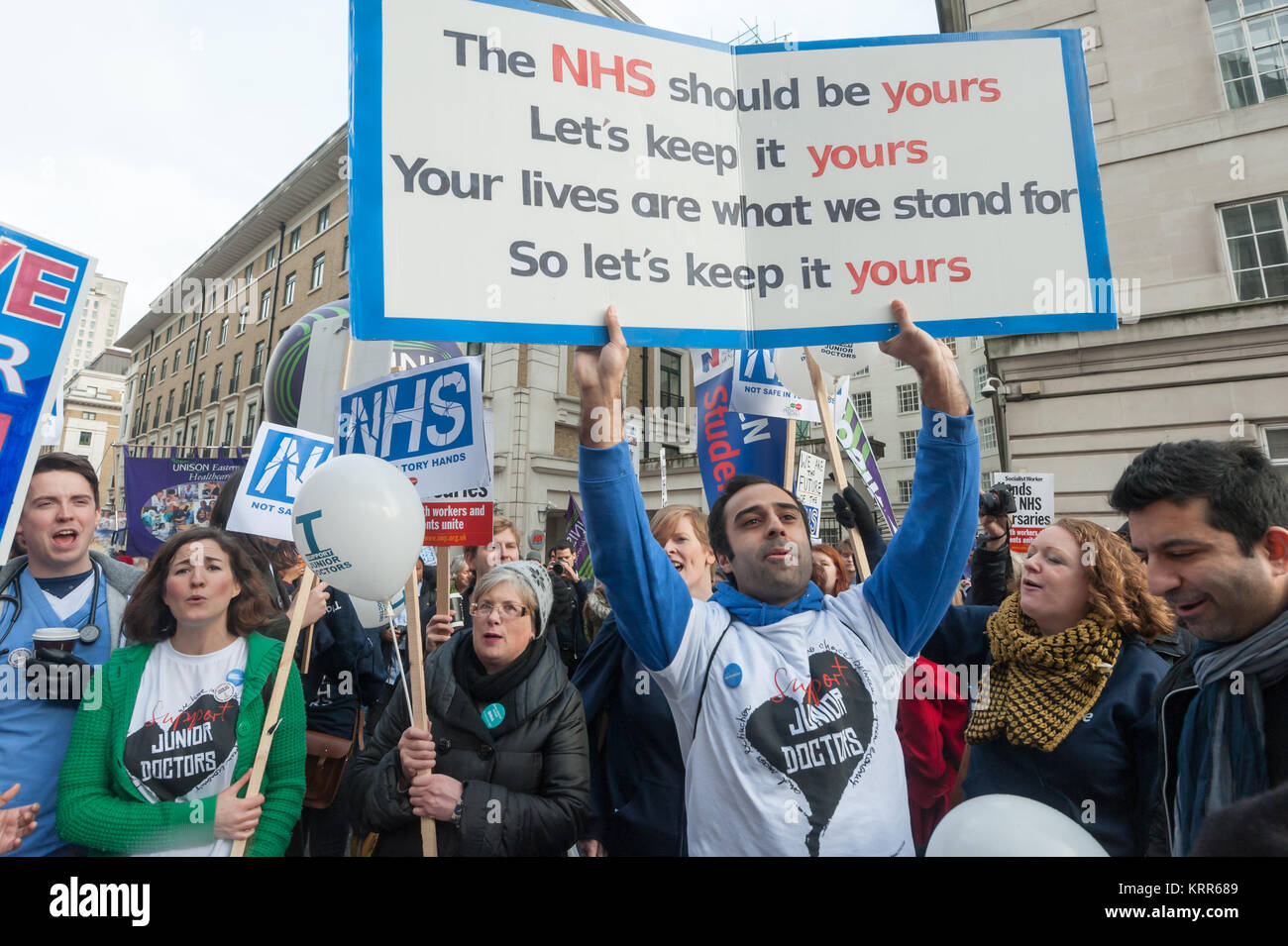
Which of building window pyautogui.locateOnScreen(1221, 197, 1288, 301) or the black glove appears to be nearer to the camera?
the black glove

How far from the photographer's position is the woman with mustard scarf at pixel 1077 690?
84.4 inches

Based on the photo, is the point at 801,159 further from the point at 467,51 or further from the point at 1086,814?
the point at 1086,814

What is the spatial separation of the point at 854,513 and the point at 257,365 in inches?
1269

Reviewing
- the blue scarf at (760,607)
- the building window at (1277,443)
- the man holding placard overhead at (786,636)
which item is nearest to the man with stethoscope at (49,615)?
the man holding placard overhead at (786,636)

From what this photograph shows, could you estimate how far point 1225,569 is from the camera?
5.48ft

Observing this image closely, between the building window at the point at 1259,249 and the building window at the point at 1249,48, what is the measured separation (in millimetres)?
1706

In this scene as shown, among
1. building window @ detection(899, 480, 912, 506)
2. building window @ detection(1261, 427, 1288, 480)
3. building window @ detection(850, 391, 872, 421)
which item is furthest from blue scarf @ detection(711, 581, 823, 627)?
building window @ detection(850, 391, 872, 421)

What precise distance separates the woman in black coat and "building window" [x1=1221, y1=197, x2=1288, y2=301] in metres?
12.3

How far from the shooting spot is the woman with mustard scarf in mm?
2143

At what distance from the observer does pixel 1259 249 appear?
33.3 ft

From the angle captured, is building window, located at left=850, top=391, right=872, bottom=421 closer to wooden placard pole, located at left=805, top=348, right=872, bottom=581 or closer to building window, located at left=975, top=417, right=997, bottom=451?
building window, located at left=975, top=417, right=997, bottom=451

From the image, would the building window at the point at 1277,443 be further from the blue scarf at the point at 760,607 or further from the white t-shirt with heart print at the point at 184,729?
the white t-shirt with heart print at the point at 184,729
